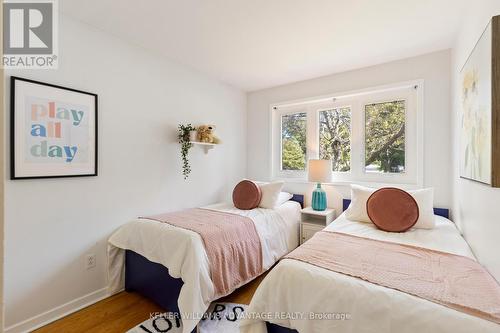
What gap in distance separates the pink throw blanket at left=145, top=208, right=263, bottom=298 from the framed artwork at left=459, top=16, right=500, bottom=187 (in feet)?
5.49

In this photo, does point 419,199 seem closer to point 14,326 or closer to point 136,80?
point 136,80

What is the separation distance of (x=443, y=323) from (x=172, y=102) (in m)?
2.77

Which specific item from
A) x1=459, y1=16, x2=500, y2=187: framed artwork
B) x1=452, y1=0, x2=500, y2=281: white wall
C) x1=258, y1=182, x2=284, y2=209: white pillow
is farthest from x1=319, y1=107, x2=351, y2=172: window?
x1=459, y1=16, x2=500, y2=187: framed artwork

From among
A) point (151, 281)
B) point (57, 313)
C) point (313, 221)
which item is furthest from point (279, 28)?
point (57, 313)

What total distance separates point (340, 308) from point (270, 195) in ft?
6.04

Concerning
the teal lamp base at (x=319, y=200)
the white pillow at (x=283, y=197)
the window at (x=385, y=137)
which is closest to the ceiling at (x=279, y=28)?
the window at (x=385, y=137)

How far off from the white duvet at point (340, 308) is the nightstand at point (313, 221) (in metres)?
1.34

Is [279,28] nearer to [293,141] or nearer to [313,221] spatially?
[293,141]

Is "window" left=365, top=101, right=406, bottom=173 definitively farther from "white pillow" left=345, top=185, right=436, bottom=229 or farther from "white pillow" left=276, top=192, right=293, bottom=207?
"white pillow" left=276, top=192, right=293, bottom=207

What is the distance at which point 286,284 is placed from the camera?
4.06ft

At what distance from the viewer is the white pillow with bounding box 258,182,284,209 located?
285 centimetres

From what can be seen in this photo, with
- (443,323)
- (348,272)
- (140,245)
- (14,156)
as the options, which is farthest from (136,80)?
(443,323)

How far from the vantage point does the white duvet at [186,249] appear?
162 centimetres

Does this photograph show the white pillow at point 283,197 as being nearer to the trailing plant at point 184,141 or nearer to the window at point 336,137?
the window at point 336,137
